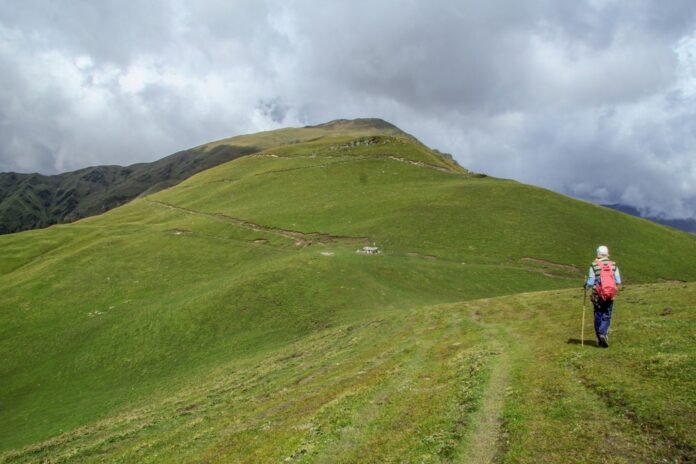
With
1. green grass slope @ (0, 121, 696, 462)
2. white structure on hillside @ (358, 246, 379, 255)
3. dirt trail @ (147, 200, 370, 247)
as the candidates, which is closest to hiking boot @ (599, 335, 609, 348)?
green grass slope @ (0, 121, 696, 462)

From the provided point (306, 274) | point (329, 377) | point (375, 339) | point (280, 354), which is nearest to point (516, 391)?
point (329, 377)

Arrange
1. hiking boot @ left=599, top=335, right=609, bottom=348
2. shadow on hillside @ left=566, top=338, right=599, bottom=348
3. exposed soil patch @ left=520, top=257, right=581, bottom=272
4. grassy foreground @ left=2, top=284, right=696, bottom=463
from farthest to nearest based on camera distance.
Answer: exposed soil patch @ left=520, top=257, right=581, bottom=272, shadow on hillside @ left=566, top=338, right=599, bottom=348, hiking boot @ left=599, top=335, right=609, bottom=348, grassy foreground @ left=2, top=284, right=696, bottom=463

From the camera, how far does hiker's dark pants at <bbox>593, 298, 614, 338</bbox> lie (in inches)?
805

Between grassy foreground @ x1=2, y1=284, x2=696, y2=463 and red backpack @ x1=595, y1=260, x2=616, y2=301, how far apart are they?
233cm

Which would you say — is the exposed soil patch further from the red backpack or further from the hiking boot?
the hiking boot

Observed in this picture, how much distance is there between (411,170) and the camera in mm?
122688

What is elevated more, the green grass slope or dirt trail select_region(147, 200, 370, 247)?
dirt trail select_region(147, 200, 370, 247)

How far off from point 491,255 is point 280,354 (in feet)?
142

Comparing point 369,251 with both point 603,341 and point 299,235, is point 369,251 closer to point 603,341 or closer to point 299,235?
point 299,235

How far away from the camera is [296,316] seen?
47.5 metres

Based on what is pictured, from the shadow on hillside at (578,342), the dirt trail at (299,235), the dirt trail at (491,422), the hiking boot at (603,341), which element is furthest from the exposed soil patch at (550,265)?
the dirt trail at (491,422)

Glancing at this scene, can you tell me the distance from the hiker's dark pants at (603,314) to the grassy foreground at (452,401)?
3.01 feet

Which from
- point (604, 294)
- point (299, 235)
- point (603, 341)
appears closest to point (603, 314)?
point (604, 294)

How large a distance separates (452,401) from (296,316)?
105 ft
